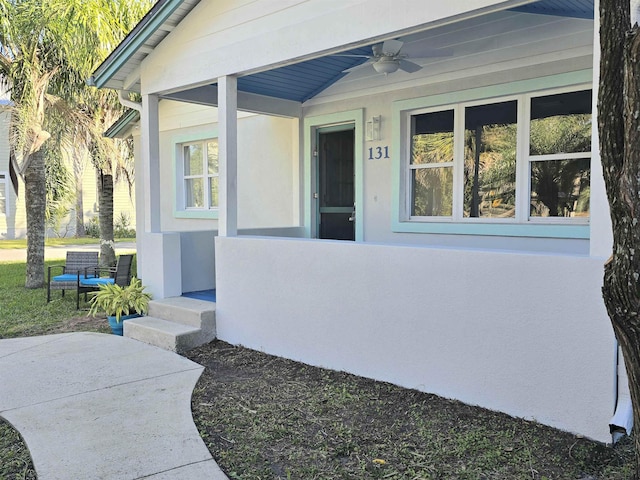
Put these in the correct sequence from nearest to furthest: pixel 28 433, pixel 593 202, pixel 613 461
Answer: pixel 613 461 < pixel 593 202 < pixel 28 433

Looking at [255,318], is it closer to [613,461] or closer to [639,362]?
[613,461]

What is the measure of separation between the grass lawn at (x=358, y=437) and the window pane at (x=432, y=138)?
9.57ft

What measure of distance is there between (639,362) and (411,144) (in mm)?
4884

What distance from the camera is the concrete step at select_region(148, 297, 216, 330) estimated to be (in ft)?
21.0

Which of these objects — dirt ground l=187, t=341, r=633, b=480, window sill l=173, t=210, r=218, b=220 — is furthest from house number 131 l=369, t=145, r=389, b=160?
window sill l=173, t=210, r=218, b=220

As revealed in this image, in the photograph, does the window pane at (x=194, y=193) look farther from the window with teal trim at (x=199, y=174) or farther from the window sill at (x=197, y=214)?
the window sill at (x=197, y=214)

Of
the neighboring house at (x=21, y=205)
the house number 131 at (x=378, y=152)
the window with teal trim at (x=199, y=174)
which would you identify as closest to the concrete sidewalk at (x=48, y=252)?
the neighboring house at (x=21, y=205)

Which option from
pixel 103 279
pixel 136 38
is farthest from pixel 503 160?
pixel 103 279

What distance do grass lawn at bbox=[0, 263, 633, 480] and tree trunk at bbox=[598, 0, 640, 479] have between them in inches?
49.8

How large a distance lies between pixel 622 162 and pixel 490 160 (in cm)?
397

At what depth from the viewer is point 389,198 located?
6.95 m

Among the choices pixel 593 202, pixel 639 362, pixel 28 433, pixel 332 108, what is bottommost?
pixel 28 433

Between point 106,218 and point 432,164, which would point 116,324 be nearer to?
point 432,164

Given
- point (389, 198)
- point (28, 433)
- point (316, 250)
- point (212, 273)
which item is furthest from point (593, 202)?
point (212, 273)
